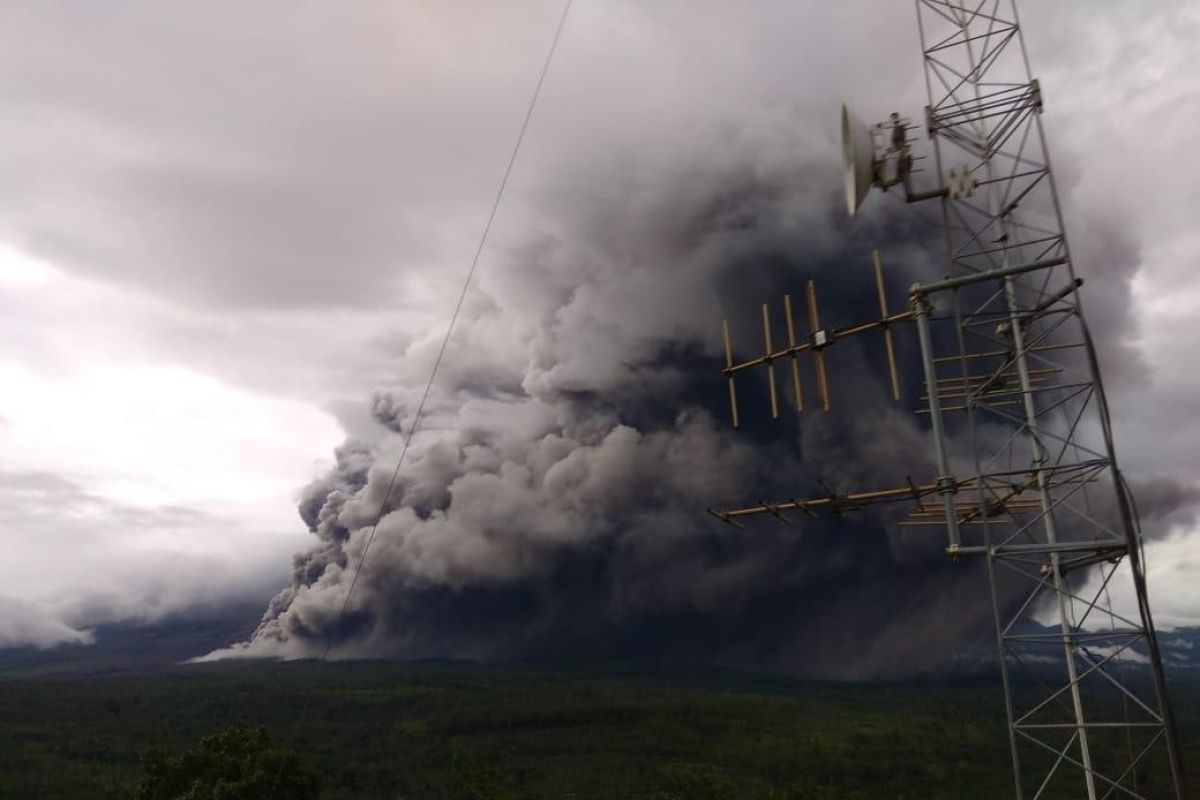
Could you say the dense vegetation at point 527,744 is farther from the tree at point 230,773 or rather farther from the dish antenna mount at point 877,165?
the dish antenna mount at point 877,165

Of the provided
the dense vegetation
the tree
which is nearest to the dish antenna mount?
the tree

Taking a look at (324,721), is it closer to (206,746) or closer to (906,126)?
(206,746)

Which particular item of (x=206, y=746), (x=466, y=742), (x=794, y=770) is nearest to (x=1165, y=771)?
(x=794, y=770)

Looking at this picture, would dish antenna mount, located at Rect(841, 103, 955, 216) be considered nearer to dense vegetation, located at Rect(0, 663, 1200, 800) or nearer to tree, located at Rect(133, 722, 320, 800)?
tree, located at Rect(133, 722, 320, 800)

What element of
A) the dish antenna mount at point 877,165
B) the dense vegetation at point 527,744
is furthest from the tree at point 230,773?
the dense vegetation at point 527,744

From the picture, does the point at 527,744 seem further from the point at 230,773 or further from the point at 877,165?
the point at 877,165

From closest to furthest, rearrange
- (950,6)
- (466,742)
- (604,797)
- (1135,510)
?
(1135,510)
(950,6)
(604,797)
(466,742)

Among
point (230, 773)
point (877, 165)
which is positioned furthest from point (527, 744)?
point (877, 165)

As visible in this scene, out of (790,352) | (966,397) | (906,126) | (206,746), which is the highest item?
(906,126)
